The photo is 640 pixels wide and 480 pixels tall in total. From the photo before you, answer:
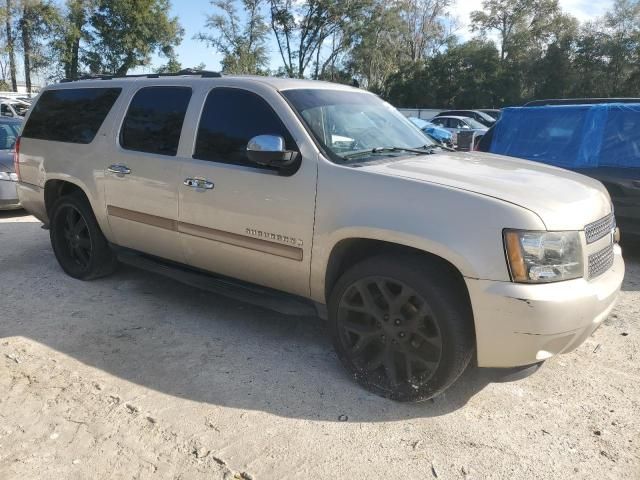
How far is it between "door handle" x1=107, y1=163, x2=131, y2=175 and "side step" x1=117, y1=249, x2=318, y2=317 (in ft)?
2.34

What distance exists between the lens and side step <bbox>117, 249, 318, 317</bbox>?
3.61 m

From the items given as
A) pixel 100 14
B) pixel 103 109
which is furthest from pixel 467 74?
pixel 103 109

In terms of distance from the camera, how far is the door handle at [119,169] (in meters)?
4.41

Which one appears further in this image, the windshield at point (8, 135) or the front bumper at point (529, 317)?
the windshield at point (8, 135)

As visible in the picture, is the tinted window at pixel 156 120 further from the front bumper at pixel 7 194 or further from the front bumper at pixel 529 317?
the front bumper at pixel 7 194

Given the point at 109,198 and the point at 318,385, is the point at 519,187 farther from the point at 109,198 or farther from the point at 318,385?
the point at 109,198

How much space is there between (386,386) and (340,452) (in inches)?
23.2

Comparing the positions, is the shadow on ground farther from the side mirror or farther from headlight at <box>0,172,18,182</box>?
headlight at <box>0,172,18,182</box>

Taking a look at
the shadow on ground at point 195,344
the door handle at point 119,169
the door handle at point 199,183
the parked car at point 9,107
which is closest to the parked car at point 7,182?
the shadow on ground at point 195,344

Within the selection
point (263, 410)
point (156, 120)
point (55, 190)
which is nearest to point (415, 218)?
point (263, 410)

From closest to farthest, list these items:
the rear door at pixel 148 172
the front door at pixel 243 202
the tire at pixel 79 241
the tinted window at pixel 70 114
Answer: the front door at pixel 243 202, the rear door at pixel 148 172, the tinted window at pixel 70 114, the tire at pixel 79 241

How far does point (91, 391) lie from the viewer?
3.27m

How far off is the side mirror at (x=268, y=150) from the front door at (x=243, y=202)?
116 mm

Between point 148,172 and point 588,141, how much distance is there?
16.2 ft
